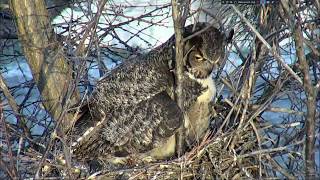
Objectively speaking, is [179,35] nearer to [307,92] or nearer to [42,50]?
[307,92]

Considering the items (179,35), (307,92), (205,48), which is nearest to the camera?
(307,92)

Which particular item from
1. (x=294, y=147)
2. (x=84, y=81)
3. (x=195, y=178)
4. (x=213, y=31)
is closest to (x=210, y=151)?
(x=195, y=178)

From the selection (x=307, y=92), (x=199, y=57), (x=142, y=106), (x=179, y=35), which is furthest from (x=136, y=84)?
(x=307, y=92)

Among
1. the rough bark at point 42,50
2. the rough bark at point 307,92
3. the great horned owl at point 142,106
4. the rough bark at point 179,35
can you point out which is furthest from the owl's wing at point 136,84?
the rough bark at point 307,92

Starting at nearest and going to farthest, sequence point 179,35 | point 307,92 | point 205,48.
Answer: point 307,92
point 179,35
point 205,48

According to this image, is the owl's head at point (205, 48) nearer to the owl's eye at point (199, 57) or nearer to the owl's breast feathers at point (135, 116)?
the owl's eye at point (199, 57)

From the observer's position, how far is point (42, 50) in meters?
4.41

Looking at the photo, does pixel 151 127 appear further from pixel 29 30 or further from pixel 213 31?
pixel 29 30

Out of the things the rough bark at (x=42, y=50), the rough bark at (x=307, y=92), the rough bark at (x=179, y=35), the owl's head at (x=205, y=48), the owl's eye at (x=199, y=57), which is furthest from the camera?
the rough bark at (x=42, y=50)

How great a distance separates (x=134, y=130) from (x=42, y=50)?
0.92 metres

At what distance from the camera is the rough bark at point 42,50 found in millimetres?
4434

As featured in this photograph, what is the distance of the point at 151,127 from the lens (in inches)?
166

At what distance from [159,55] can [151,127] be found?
0.52 m

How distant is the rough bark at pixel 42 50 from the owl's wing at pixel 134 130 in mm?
310
